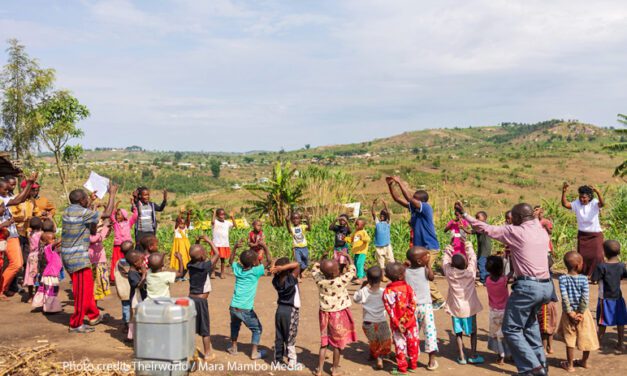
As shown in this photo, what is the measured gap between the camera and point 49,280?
25.0 feet

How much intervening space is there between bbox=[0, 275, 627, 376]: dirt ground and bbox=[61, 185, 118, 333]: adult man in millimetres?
347

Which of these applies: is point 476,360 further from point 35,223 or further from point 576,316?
point 35,223

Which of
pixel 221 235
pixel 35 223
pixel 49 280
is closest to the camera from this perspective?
pixel 49 280

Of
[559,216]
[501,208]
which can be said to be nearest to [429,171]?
[501,208]

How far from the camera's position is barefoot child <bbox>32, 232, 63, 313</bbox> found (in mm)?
7625

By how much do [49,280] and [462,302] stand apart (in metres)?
5.95

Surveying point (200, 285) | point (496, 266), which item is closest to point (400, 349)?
point (496, 266)

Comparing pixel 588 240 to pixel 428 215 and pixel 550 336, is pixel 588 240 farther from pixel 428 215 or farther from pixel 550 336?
pixel 428 215

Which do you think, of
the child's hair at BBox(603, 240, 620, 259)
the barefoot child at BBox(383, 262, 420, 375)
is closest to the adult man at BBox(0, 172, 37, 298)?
the barefoot child at BBox(383, 262, 420, 375)

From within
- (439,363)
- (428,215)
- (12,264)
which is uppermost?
(428,215)

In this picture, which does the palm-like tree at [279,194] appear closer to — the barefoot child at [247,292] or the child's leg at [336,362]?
the barefoot child at [247,292]

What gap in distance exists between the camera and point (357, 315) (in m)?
7.84

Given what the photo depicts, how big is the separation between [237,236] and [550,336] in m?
8.68

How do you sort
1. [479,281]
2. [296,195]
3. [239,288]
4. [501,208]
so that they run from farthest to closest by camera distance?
[501,208] < [296,195] < [479,281] < [239,288]
